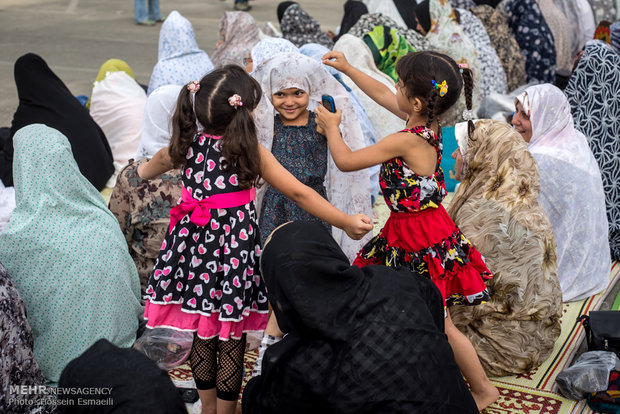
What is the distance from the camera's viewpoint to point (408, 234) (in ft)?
9.09

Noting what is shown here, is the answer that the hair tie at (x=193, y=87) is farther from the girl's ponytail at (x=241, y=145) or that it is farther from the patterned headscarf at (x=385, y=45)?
the patterned headscarf at (x=385, y=45)

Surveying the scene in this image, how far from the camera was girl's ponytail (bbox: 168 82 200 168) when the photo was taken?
2486 mm

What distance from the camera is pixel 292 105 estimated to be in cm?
335

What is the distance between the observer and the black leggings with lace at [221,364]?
8.58 feet

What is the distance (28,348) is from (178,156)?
89 cm

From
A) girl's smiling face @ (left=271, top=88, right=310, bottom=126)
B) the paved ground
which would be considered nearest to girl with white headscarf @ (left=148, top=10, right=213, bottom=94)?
the paved ground

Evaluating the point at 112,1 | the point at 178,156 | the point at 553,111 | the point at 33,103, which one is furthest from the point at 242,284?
the point at 112,1

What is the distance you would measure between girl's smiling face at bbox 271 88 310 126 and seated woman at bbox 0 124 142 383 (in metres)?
0.99

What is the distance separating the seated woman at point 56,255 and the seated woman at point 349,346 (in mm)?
1035

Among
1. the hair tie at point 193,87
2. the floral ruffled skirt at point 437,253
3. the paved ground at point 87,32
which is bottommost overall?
the paved ground at point 87,32

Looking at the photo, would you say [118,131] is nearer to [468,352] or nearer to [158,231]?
[158,231]

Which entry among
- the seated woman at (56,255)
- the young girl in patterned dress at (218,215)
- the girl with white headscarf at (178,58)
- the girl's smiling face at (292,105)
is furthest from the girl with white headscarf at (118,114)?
the young girl in patterned dress at (218,215)

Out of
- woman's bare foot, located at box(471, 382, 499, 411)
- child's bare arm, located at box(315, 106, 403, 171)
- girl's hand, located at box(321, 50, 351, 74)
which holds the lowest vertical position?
woman's bare foot, located at box(471, 382, 499, 411)

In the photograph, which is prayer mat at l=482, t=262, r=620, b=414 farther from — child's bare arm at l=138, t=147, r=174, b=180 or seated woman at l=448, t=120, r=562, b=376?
child's bare arm at l=138, t=147, r=174, b=180
